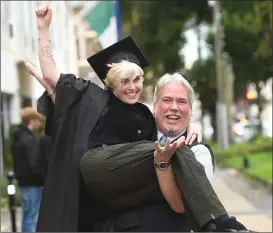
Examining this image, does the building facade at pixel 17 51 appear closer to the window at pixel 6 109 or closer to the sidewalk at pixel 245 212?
the window at pixel 6 109

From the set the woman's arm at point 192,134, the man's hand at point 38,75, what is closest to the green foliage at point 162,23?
the man's hand at point 38,75

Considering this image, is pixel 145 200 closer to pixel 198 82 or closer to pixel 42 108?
pixel 42 108

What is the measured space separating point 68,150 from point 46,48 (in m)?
0.57

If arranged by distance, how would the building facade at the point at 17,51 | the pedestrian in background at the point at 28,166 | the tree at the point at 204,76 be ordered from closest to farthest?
1. the pedestrian in background at the point at 28,166
2. the building facade at the point at 17,51
3. the tree at the point at 204,76

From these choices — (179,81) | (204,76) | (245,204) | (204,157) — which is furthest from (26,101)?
(204,76)

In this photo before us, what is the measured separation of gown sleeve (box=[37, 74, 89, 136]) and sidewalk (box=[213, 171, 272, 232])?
6.29m

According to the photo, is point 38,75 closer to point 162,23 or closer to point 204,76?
point 162,23

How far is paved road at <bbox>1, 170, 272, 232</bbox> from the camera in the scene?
11.3 metres

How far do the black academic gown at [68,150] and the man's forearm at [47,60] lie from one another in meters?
0.08

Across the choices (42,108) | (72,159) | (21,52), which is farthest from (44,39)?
(21,52)

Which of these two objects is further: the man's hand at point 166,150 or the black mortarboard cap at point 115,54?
the black mortarboard cap at point 115,54

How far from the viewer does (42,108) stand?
121 inches

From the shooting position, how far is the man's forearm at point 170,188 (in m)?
2.56

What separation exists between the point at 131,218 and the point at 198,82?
147 ft
